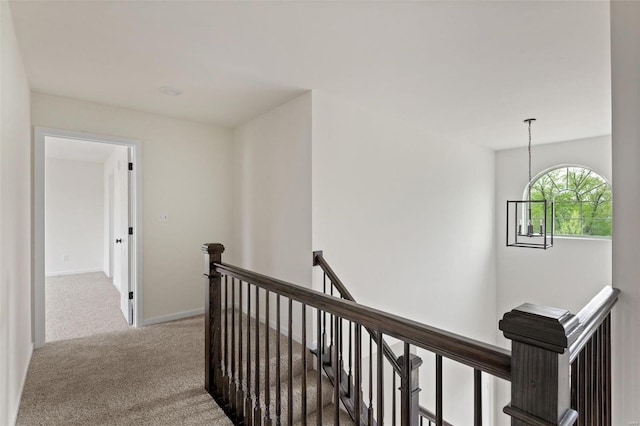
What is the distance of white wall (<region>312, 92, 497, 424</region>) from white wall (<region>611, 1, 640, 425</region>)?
1.94m

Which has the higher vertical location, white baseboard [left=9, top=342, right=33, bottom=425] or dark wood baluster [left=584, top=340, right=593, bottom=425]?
dark wood baluster [left=584, top=340, right=593, bottom=425]

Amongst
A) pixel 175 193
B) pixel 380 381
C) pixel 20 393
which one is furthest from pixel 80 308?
pixel 380 381

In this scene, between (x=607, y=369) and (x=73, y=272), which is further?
(x=73, y=272)

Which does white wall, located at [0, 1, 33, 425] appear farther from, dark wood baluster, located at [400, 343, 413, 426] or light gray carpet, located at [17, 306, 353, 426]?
dark wood baluster, located at [400, 343, 413, 426]

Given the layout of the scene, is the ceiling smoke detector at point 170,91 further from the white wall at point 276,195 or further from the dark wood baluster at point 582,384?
the dark wood baluster at point 582,384

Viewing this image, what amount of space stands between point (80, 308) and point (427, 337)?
15.7ft

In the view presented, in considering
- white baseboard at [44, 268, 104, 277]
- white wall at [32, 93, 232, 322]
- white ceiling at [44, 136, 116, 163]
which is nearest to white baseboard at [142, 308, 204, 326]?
white wall at [32, 93, 232, 322]

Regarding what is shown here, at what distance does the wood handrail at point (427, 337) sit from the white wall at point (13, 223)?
1.64 m

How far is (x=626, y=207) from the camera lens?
1.41 m

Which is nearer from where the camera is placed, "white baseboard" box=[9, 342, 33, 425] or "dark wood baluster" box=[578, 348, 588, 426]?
"dark wood baluster" box=[578, 348, 588, 426]

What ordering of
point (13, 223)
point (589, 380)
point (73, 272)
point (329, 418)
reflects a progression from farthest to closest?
point (73, 272) < point (329, 418) < point (13, 223) < point (589, 380)

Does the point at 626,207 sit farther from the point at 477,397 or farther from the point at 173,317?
the point at 173,317

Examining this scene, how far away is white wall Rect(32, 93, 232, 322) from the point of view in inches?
132

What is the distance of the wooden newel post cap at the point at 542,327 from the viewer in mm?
666
